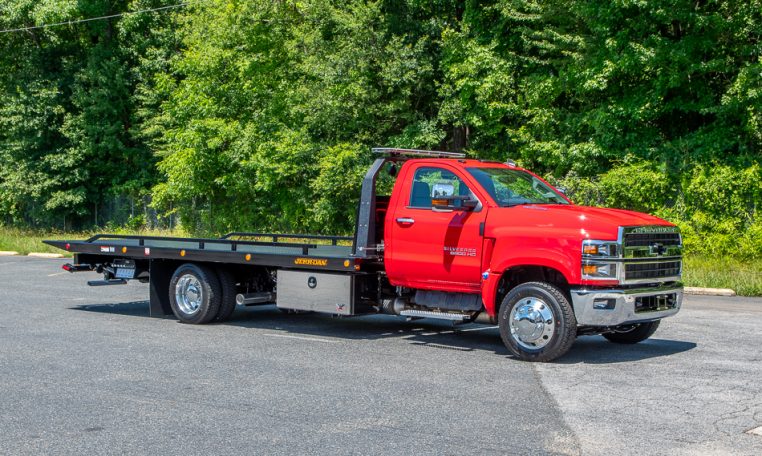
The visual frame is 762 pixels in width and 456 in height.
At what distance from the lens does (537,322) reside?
33.4ft

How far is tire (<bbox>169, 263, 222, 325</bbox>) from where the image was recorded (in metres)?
13.2

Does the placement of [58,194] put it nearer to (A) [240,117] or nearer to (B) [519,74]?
Answer: (A) [240,117]

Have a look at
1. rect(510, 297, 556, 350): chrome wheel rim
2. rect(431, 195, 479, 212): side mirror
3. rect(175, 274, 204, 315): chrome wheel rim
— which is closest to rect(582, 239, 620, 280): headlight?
rect(510, 297, 556, 350): chrome wheel rim

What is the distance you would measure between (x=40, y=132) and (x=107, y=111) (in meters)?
2.99

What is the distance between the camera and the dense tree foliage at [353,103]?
2339cm

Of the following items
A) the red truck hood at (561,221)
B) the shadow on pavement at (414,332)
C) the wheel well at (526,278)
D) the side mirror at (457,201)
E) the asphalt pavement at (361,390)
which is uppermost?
the side mirror at (457,201)

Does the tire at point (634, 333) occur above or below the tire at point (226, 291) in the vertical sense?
below

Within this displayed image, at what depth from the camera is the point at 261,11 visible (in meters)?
34.6

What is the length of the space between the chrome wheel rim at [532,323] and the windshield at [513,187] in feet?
4.32

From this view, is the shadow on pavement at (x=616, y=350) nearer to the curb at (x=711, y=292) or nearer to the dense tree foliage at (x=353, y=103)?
the curb at (x=711, y=292)

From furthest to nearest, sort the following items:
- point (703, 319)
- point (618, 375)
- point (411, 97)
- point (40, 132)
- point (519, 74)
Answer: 1. point (40, 132)
2. point (411, 97)
3. point (519, 74)
4. point (703, 319)
5. point (618, 375)

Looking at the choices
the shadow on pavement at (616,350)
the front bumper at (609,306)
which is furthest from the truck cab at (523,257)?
the shadow on pavement at (616,350)

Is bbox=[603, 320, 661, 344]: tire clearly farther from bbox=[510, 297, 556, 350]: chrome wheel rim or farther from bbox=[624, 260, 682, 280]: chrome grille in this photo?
bbox=[510, 297, 556, 350]: chrome wheel rim

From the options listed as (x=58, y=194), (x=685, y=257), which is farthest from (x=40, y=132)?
(x=685, y=257)
